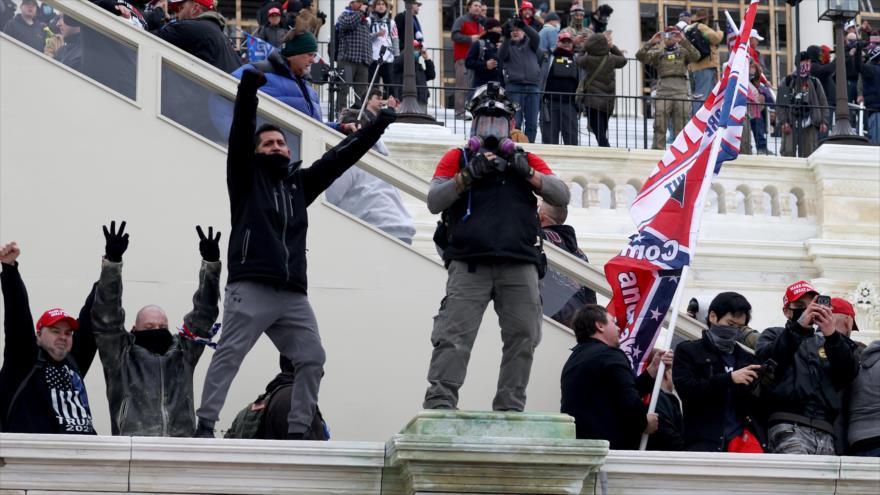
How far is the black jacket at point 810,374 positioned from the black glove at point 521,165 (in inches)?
72.5

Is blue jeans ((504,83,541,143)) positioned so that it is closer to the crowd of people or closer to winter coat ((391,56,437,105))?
winter coat ((391,56,437,105))

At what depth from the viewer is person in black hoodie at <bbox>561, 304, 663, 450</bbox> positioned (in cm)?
1121

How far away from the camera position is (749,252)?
68.8ft

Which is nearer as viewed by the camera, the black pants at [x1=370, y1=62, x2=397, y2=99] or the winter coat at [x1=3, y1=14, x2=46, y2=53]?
the winter coat at [x1=3, y1=14, x2=46, y2=53]

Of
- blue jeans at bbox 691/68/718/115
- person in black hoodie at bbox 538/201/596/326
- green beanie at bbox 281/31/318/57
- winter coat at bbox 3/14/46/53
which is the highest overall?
blue jeans at bbox 691/68/718/115

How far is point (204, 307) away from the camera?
11484 millimetres

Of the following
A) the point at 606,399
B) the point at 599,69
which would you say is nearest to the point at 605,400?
the point at 606,399

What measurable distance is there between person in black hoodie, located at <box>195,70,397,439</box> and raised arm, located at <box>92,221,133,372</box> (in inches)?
23.2

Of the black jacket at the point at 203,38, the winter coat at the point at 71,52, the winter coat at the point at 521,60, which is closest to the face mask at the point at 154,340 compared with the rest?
the winter coat at the point at 71,52

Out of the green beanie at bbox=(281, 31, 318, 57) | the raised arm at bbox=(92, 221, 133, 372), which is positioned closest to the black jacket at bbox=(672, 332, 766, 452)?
the raised arm at bbox=(92, 221, 133, 372)

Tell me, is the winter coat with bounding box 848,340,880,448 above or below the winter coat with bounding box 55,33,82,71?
below

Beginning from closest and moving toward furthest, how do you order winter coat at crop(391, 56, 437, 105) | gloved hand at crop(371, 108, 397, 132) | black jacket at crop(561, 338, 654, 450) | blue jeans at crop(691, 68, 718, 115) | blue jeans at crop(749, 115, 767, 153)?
black jacket at crop(561, 338, 654, 450) < gloved hand at crop(371, 108, 397, 132) < winter coat at crop(391, 56, 437, 105) < blue jeans at crop(749, 115, 767, 153) < blue jeans at crop(691, 68, 718, 115)

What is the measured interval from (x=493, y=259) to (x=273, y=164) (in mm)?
1364

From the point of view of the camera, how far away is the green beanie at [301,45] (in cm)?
1349
